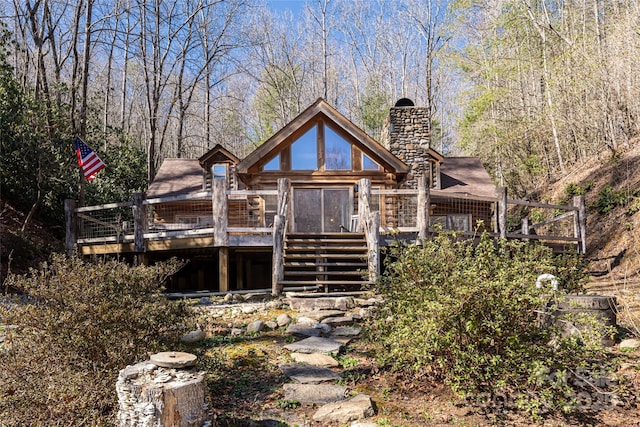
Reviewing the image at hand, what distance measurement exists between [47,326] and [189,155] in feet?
110

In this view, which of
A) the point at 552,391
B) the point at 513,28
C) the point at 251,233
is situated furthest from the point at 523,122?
the point at 552,391

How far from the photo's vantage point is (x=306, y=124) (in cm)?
1512

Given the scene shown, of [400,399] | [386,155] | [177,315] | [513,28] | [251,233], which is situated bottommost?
[400,399]

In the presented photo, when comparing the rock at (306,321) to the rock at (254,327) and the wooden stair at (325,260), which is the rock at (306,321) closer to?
the rock at (254,327)

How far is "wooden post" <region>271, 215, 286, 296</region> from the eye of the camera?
908 centimetres

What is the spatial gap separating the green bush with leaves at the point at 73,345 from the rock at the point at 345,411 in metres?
1.61

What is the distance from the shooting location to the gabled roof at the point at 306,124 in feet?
48.1

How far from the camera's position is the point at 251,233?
34.4ft

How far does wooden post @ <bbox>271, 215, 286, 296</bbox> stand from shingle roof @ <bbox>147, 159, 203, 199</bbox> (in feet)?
31.8

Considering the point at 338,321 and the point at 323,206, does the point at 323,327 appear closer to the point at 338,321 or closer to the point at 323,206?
the point at 338,321

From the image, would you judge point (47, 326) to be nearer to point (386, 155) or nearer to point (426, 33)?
point (386, 155)

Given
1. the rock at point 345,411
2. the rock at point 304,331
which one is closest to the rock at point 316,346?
the rock at point 304,331

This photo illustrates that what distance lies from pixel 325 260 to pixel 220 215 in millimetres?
2407

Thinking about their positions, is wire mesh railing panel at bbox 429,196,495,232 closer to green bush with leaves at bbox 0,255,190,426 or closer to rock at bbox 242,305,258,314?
rock at bbox 242,305,258,314
